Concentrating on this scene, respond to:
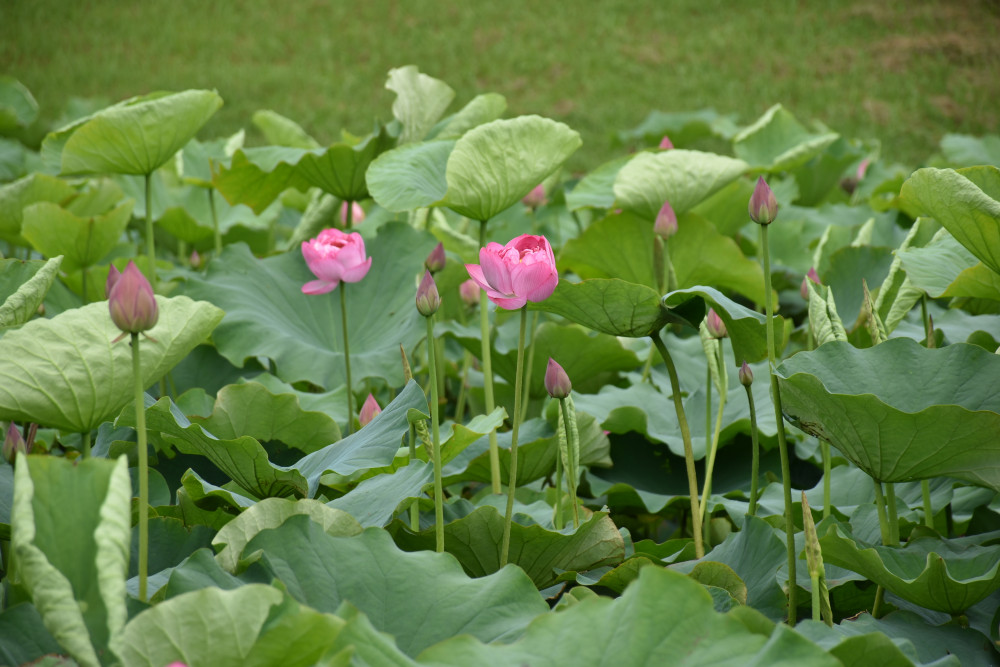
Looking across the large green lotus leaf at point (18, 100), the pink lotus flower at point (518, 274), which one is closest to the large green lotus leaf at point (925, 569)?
the pink lotus flower at point (518, 274)

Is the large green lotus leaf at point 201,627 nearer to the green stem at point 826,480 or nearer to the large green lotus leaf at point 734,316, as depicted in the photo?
the large green lotus leaf at point 734,316

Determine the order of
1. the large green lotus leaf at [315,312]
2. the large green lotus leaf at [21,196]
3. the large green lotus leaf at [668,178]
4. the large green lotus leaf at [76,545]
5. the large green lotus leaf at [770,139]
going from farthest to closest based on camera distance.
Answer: the large green lotus leaf at [770,139]
the large green lotus leaf at [21,196]
the large green lotus leaf at [668,178]
the large green lotus leaf at [315,312]
the large green lotus leaf at [76,545]

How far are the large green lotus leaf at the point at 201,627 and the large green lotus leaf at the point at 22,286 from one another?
491 millimetres

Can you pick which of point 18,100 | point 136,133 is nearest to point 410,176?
point 136,133

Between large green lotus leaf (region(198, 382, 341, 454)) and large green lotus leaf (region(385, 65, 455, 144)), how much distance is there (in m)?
0.68

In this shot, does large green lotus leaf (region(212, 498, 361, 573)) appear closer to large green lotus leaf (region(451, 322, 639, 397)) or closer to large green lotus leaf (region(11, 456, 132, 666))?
large green lotus leaf (region(11, 456, 132, 666))

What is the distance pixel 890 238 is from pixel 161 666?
1.79 m

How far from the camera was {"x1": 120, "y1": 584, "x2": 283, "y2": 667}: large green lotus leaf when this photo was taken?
23.0 inches

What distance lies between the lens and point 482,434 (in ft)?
3.02

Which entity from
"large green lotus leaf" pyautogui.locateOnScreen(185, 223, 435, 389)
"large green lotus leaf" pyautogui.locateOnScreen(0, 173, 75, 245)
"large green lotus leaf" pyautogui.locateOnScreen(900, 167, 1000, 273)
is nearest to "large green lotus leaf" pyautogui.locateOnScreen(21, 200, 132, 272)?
"large green lotus leaf" pyautogui.locateOnScreen(0, 173, 75, 245)

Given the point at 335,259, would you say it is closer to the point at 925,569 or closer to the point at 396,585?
the point at 396,585

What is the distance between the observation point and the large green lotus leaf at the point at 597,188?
178 cm

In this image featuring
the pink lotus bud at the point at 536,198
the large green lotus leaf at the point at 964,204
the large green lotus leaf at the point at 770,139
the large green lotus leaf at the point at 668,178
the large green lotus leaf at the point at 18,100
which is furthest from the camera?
the large green lotus leaf at the point at 18,100

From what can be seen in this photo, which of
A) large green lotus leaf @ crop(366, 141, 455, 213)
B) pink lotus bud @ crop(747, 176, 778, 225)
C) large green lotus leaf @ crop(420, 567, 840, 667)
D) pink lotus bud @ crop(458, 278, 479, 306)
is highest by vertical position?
pink lotus bud @ crop(747, 176, 778, 225)
